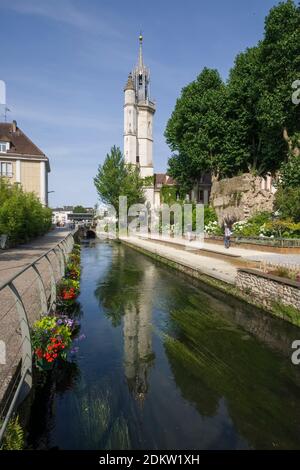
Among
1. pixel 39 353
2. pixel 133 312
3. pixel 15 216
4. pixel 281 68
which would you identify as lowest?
pixel 133 312

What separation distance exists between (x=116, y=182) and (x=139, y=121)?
26874mm

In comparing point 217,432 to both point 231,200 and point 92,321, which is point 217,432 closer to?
point 92,321

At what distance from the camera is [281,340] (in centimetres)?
899

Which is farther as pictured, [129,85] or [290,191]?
[129,85]

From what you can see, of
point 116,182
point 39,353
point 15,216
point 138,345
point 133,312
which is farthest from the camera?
point 116,182

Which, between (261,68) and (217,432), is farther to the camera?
(261,68)

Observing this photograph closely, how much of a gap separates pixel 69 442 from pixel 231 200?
30.0m

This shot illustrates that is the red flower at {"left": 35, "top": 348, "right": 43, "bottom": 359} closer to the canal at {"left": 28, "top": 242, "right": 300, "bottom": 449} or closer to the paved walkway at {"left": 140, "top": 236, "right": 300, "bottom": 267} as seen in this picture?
the canal at {"left": 28, "top": 242, "right": 300, "bottom": 449}

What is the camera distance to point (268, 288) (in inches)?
436

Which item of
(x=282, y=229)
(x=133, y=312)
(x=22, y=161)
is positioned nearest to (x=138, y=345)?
(x=133, y=312)

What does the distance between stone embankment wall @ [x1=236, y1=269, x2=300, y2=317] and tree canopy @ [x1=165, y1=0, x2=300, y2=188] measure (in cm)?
1985

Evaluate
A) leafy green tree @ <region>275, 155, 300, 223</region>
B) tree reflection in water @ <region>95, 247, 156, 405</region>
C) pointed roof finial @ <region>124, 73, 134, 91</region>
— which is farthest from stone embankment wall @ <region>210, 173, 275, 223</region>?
pointed roof finial @ <region>124, 73, 134, 91</region>

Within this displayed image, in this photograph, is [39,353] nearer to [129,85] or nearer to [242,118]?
[242,118]
